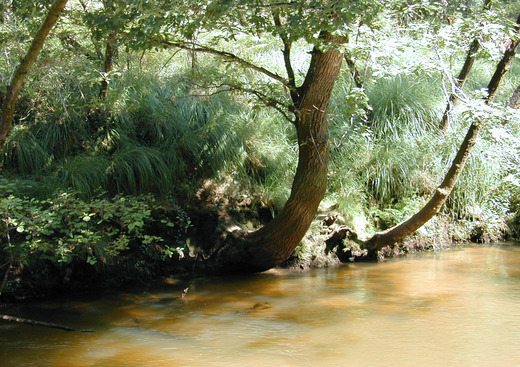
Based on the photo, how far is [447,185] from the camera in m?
6.16

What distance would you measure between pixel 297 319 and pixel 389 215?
126 inches

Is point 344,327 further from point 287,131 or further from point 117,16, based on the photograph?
point 287,131

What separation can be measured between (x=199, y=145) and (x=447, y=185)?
3.01 meters

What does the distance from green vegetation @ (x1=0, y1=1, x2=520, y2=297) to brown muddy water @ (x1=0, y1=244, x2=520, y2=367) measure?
1.76ft

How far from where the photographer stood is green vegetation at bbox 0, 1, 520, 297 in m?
4.55

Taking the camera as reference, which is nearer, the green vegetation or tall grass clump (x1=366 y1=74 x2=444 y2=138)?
the green vegetation

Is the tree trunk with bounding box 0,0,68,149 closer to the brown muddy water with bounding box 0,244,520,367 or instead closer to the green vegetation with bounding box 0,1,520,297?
the green vegetation with bounding box 0,1,520,297

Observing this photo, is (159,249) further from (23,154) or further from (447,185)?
(447,185)

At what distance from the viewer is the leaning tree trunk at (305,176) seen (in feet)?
17.2

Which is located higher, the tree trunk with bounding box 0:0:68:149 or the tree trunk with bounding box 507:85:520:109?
the tree trunk with bounding box 507:85:520:109

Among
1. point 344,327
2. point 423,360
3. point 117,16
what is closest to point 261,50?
point 117,16

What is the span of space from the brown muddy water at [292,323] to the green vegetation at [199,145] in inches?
21.1

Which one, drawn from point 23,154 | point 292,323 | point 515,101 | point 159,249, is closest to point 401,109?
point 515,101

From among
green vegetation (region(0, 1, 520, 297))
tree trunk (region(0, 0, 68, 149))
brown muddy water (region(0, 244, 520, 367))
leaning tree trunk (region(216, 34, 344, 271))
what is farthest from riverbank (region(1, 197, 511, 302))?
tree trunk (region(0, 0, 68, 149))
